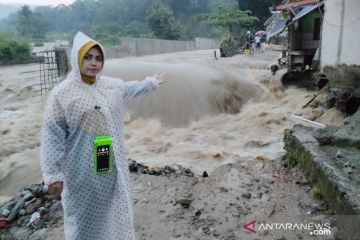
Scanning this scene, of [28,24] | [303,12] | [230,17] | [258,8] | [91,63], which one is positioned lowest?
[91,63]

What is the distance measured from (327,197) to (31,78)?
1679 cm

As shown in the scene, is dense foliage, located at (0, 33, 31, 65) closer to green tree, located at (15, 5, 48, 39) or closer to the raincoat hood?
the raincoat hood

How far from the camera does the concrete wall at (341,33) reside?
7.86m

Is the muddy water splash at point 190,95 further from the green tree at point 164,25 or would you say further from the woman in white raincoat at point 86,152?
the green tree at point 164,25

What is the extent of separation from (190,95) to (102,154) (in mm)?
8960

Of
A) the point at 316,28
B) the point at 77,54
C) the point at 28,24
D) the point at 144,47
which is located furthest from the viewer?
the point at 28,24

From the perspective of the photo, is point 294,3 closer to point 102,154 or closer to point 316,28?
point 316,28

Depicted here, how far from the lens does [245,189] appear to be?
4.46 m

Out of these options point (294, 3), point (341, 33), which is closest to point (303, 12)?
point (294, 3)

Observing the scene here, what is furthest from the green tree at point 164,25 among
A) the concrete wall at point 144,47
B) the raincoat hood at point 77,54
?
the raincoat hood at point 77,54

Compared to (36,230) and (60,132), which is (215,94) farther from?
(60,132)

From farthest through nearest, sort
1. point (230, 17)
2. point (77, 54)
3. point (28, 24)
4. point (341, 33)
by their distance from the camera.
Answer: point (28, 24)
point (230, 17)
point (341, 33)
point (77, 54)

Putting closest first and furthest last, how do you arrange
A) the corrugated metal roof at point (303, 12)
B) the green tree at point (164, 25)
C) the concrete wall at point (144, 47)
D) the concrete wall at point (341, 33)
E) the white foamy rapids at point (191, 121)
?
1. the white foamy rapids at point (191, 121)
2. the concrete wall at point (341, 33)
3. the corrugated metal roof at point (303, 12)
4. the concrete wall at point (144, 47)
5. the green tree at point (164, 25)

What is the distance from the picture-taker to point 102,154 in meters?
2.57
